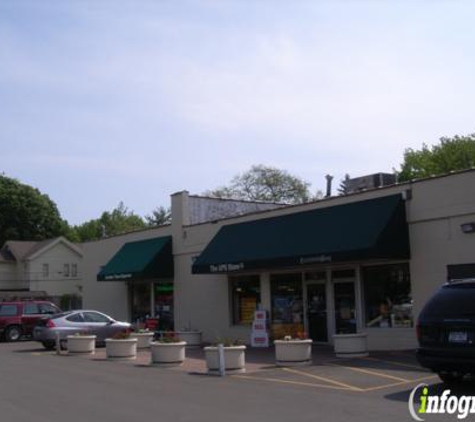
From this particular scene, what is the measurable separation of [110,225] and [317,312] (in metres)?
66.6

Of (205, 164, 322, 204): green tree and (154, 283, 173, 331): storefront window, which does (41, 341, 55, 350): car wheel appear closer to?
(154, 283, 173, 331): storefront window

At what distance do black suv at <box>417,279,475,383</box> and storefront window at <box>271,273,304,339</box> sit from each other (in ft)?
38.2

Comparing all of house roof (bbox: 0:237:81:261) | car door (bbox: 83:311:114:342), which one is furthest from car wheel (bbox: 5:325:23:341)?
house roof (bbox: 0:237:81:261)

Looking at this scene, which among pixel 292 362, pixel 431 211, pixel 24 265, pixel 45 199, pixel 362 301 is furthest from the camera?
pixel 45 199

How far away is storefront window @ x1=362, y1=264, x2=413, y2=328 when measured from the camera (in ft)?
66.1

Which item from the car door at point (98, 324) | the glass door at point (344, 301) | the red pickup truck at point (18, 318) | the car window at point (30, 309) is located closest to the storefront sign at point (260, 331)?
the glass door at point (344, 301)

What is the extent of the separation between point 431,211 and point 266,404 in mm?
9810

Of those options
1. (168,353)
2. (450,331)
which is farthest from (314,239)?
(450,331)

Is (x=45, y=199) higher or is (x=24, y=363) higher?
(x=45, y=199)

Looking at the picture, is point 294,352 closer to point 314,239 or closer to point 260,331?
point 314,239

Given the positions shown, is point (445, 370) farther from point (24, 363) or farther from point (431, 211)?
point (24, 363)

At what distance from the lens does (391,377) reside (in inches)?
556

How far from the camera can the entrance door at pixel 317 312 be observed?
74.8 feet

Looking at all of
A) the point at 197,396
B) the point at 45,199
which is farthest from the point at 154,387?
the point at 45,199
